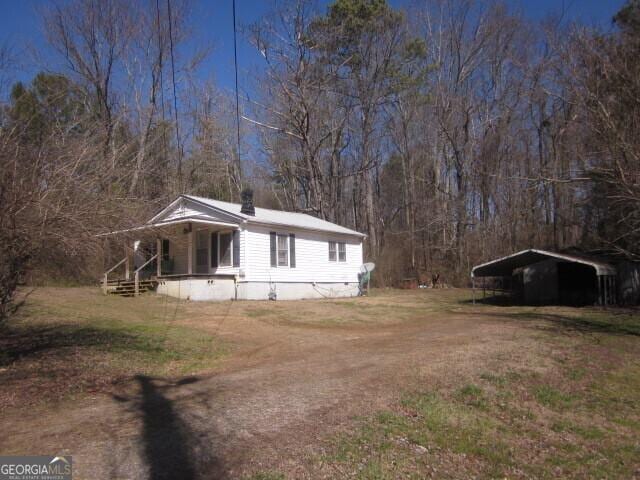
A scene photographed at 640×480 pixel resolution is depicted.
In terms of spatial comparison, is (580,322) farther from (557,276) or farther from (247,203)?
(247,203)

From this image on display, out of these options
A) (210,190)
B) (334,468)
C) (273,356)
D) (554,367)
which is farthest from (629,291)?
(210,190)

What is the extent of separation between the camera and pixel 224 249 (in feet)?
70.5

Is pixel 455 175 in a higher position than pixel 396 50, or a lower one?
lower

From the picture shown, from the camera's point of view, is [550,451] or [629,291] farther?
[629,291]

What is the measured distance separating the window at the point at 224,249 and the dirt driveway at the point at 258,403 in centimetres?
812

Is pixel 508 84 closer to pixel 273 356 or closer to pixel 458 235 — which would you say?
pixel 458 235

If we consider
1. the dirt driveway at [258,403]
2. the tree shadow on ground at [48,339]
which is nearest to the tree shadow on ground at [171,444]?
the dirt driveway at [258,403]

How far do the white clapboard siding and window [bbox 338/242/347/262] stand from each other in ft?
0.53

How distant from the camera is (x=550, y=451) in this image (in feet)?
17.6

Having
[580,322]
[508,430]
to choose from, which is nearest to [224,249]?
[580,322]

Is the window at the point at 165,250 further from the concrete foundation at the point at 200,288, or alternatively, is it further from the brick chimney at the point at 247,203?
the brick chimney at the point at 247,203

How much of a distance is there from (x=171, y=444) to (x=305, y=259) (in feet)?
62.5

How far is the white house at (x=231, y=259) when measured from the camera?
66.9 feet

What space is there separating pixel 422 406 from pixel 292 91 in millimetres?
28186
